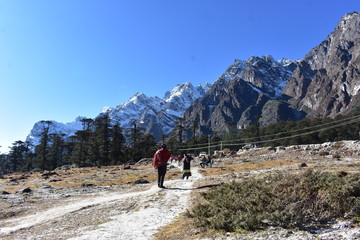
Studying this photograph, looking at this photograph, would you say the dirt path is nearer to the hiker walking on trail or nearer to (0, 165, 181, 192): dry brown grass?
the hiker walking on trail

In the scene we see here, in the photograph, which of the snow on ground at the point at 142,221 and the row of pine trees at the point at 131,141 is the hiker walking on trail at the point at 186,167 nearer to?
the snow on ground at the point at 142,221

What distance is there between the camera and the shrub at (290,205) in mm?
5438

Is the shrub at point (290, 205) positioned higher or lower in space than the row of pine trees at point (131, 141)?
lower

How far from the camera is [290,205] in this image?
5.66 metres

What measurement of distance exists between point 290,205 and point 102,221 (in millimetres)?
6297

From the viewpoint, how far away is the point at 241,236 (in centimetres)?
508

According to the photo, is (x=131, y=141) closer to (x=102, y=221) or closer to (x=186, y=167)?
(x=186, y=167)

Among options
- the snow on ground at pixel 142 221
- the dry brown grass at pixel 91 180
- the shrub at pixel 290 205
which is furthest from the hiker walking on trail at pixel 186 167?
the shrub at pixel 290 205

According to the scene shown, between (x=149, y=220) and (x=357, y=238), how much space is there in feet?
18.9

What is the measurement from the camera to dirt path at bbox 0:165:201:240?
7.08 metres

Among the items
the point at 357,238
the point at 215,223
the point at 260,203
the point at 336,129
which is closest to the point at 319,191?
the point at 260,203

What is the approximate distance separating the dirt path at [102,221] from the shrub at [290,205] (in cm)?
173

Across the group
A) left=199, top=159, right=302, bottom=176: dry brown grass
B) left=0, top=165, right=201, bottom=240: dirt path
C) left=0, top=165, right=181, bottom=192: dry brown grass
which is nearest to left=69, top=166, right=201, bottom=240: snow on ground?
left=0, top=165, right=201, bottom=240: dirt path

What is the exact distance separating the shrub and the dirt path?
1.73 m
